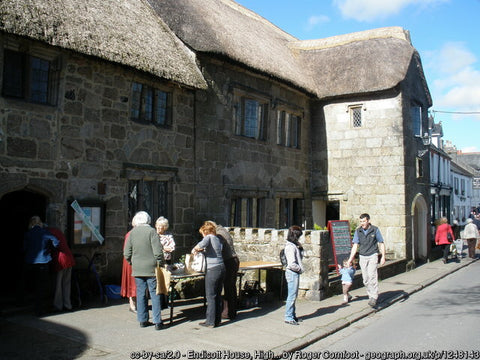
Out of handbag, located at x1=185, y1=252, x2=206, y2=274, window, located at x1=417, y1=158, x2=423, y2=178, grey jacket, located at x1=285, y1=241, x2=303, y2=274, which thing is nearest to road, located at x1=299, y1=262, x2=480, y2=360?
grey jacket, located at x1=285, y1=241, x2=303, y2=274

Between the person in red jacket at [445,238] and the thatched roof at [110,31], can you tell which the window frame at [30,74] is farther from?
the person in red jacket at [445,238]

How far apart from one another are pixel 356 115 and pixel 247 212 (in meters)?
5.81

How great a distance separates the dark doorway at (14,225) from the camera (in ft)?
30.5

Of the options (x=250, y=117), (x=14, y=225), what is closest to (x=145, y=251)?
(x=14, y=225)

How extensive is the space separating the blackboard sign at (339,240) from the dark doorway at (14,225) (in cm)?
687

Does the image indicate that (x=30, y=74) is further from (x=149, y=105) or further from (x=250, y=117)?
(x=250, y=117)

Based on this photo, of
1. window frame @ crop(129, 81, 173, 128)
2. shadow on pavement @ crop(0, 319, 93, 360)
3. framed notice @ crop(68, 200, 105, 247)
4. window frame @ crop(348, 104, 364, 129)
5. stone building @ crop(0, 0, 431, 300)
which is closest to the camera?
shadow on pavement @ crop(0, 319, 93, 360)

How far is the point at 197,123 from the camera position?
12.3 metres

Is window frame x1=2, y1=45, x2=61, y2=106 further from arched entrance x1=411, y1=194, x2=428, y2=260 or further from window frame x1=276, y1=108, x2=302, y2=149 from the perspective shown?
arched entrance x1=411, y1=194, x2=428, y2=260

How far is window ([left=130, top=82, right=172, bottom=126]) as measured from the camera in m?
10.8

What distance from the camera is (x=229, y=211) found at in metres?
13.2

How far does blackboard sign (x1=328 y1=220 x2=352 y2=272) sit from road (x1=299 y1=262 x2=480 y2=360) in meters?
1.85

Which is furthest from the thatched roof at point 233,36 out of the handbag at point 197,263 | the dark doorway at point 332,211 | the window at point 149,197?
the handbag at point 197,263

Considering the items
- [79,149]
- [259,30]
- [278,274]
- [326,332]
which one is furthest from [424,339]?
[259,30]
